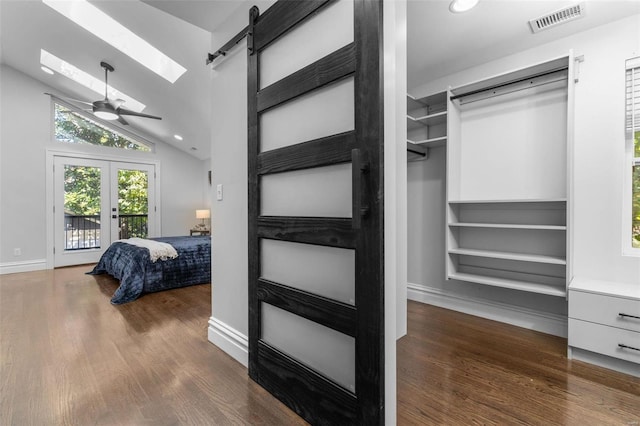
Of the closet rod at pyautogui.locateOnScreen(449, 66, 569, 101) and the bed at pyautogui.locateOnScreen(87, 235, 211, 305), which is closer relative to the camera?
the closet rod at pyautogui.locateOnScreen(449, 66, 569, 101)

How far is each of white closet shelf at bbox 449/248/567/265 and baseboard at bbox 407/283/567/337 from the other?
492mm

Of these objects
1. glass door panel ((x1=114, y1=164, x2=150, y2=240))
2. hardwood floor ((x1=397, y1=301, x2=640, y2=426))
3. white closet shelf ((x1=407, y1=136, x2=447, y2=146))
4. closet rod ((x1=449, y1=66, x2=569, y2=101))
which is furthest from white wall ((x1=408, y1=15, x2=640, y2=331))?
glass door panel ((x1=114, y1=164, x2=150, y2=240))

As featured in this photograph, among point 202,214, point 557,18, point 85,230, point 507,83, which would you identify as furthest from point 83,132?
point 557,18

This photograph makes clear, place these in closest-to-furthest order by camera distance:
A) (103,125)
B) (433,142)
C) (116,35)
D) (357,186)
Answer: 1. (357,186)
2. (433,142)
3. (116,35)
4. (103,125)

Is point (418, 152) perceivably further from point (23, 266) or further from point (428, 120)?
point (23, 266)

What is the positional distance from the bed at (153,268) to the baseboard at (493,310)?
2915mm

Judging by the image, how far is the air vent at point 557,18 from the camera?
6.66 ft

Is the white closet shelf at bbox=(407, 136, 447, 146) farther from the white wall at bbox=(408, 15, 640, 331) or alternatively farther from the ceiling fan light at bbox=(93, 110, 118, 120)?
the ceiling fan light at bbox=(93, 110, 118, 120)

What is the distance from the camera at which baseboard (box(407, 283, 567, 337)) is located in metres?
2.41

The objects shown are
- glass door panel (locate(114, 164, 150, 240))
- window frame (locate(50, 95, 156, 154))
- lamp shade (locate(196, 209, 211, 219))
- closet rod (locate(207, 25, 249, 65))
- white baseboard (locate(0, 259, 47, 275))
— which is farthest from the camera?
lamp shade (locate(196, 209, 211, 219))

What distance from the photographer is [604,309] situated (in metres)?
1.88

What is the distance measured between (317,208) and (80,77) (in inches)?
226

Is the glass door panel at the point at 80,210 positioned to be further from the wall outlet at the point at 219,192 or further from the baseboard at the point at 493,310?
the baseboard at the point at 493,310

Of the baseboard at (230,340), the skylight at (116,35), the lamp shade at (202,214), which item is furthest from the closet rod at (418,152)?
the lamp shade at (202,214)
